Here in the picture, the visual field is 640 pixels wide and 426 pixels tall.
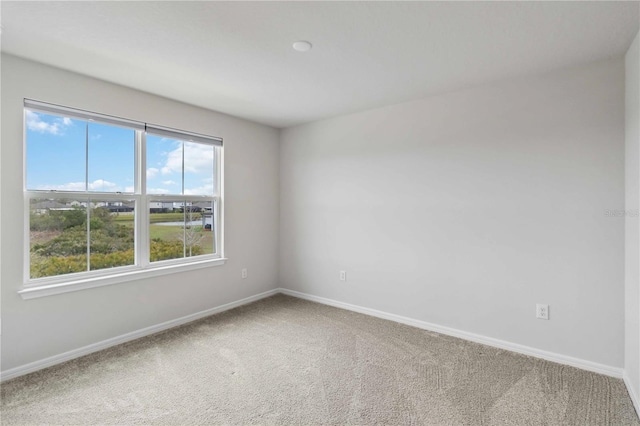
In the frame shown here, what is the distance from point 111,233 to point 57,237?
401 millimetres

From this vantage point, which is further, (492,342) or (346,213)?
(346,213)

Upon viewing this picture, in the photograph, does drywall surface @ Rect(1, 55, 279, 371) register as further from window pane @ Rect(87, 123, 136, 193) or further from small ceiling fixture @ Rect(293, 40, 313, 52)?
small ceiling fixture @ Rect(293, 40, 313, 52)

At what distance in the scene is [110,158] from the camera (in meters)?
2.86

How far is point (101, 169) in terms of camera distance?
2797mm

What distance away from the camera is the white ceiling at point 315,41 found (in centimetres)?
174

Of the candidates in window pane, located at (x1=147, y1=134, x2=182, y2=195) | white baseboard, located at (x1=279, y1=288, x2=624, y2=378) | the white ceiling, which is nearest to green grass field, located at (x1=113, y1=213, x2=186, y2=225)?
window pane, located at (x1=147, y1=134, x2=182, y2=195)

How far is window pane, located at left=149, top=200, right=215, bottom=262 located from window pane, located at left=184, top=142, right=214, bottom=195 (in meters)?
0.17

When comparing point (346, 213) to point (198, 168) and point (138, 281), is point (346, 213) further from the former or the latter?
point (138, 281)

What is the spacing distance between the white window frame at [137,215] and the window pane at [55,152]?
0.18 ft

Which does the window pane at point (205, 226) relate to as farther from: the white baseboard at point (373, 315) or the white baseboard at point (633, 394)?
the white baseboard at point (633, 394)

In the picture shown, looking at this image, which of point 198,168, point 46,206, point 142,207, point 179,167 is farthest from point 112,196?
point 198,168

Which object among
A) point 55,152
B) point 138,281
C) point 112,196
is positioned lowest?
point 138,281

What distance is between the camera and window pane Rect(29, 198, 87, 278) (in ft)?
7.98

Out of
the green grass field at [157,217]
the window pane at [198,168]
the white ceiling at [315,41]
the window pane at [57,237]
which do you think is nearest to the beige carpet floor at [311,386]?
the window pane at [57,237]
